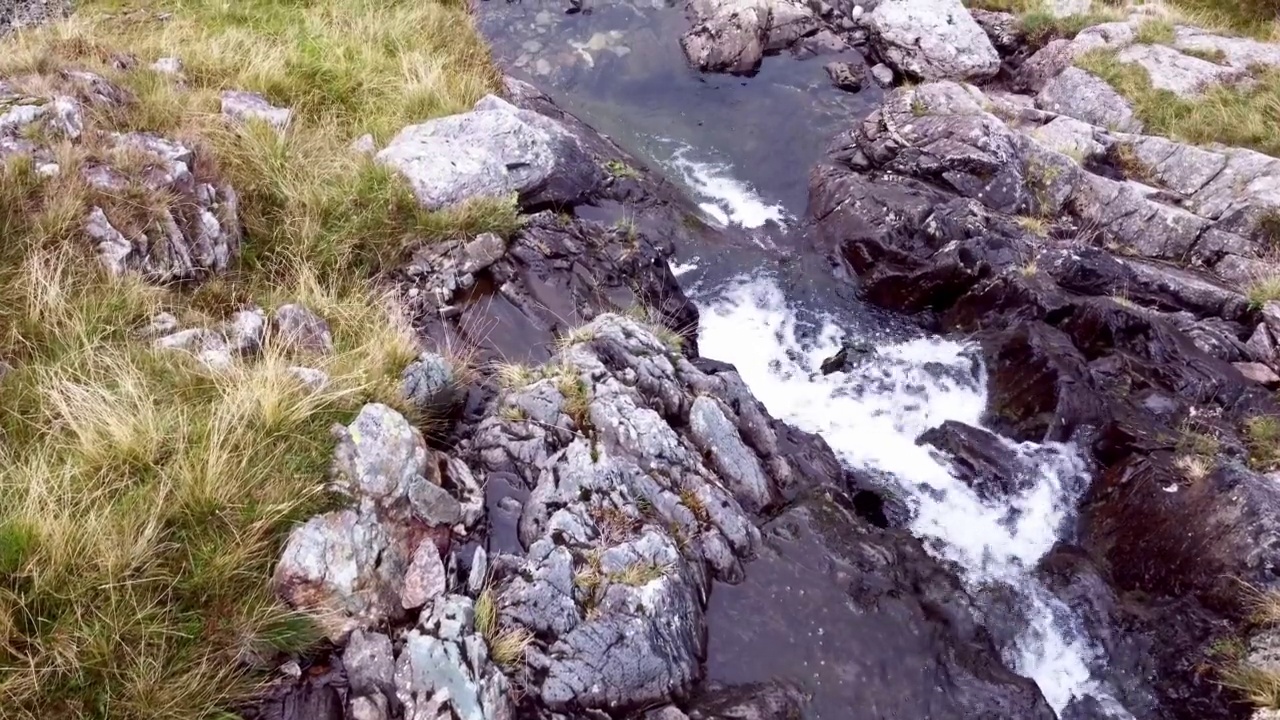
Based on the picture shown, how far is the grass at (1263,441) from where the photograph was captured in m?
6.00

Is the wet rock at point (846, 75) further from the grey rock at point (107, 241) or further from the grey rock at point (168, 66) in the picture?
the grey rock at point (107, 241)

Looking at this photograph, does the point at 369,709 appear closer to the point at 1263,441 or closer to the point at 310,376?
the point at 310,376

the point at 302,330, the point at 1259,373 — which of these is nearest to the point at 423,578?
the point at 302,330

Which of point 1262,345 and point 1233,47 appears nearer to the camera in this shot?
point 1262,345

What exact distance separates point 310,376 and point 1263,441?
719 centimetres

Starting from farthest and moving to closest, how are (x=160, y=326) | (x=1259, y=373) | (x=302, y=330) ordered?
(x=1259, y=373) → (x=302, y=330) → (x=160, y=326)

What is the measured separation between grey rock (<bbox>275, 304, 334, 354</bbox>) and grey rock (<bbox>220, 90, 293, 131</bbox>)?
2.72m

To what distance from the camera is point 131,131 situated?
6434mm

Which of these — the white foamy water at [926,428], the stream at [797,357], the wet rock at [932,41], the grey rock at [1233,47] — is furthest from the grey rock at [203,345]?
the grey rock at [1233,47]

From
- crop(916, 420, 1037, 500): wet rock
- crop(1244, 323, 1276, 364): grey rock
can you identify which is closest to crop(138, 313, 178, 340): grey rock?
crop(916, 420, 1037, 500): wet rock

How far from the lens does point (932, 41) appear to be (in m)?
11.9

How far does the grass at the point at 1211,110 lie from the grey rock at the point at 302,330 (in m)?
10.4

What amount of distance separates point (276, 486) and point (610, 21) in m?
10.7

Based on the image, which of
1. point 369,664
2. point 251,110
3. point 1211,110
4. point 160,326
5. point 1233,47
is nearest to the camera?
point 369,664
